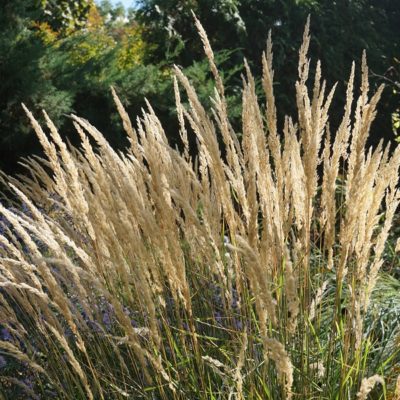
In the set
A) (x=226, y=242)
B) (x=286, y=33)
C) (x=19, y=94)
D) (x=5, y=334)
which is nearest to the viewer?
(x=226, y=242)

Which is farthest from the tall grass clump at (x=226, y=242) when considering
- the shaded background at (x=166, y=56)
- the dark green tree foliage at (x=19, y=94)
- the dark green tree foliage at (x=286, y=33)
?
the dark green tree foliage at (x=286, y=33)

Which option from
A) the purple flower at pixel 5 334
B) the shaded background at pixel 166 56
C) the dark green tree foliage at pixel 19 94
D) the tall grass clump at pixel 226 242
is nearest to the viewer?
the tall grass clump at pixel 226 242

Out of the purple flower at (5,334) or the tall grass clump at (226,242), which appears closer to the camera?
the tall grass clump at (226,242)

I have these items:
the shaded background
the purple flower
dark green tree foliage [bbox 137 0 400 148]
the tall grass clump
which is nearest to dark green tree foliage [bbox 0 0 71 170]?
the shaded background

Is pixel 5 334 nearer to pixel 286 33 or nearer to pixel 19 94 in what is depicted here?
pixel 19 94

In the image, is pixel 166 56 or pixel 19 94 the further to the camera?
pixel 166 56

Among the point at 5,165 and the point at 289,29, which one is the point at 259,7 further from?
the point at 5,165

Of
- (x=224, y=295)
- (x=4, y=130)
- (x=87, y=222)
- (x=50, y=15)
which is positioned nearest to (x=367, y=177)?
(x=224, y=295)

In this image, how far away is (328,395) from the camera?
2.25 m

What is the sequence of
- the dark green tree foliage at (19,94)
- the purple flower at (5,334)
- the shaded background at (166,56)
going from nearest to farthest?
the purple flower at (5,334) → the dark green tree foliage at (19,94) → the shaded background at (166,56)

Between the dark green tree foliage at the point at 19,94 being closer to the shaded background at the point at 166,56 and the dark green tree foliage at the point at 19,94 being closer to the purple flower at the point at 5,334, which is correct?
the shaded background at the point at 166,56

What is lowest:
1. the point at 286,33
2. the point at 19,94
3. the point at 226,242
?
the point at 286,33

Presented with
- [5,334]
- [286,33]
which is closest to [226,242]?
[5,334]

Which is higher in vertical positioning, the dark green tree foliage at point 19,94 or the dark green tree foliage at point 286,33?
the dark green tree foliage at point 19,94
